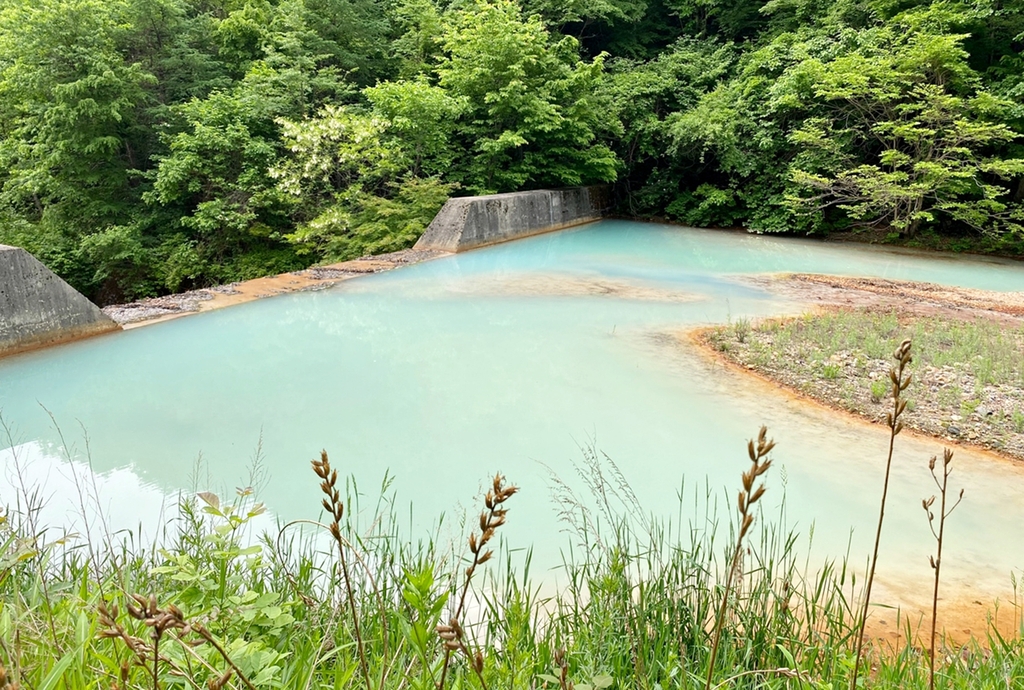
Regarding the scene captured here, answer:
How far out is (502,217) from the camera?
10.2m

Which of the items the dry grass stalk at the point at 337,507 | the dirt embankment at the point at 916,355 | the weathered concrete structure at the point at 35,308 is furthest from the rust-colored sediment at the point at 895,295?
the dry grass stalk at the point at 337,507

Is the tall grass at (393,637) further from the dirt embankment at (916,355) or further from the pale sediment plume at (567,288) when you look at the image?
the pale sediment plume at (567,288)

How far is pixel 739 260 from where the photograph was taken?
9383 mm

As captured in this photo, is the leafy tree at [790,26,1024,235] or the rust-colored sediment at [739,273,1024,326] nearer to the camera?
the rust-colored sediment at [739,273,1024,326]

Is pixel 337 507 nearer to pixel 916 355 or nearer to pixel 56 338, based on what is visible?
pixel 56 338

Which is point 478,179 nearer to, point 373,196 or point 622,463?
point 373,196

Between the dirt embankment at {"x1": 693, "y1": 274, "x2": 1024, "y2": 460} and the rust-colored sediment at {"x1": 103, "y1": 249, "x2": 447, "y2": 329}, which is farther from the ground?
the rust-colored sediment at {"x1": 103, "y1": 249, "x2": 447, "y2": 329}

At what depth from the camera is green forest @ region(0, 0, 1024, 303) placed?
9.55 meters

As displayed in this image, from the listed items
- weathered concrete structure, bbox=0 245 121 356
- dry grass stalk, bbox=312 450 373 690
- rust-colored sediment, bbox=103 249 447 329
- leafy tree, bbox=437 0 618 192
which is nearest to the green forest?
leafy tree, bbox=437 0 618 192

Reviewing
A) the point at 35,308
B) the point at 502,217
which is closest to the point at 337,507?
the point at 35,308

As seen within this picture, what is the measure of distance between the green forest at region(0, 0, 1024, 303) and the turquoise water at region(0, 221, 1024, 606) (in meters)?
4.21

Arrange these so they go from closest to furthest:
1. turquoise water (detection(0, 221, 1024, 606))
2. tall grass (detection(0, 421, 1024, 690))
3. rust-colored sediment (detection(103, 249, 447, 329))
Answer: tall grass (detection(0, 421, 1024, 690))
turquoise water (detection(0, 221, 1024, 606))
rust-colored sediment (detection(103, 249, 447, 329))

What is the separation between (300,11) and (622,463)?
36.7ft

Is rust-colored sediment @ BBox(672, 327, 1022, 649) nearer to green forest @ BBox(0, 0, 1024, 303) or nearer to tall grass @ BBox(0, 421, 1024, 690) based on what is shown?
tall grass @ BBox(0, 421, 1024, 690)
